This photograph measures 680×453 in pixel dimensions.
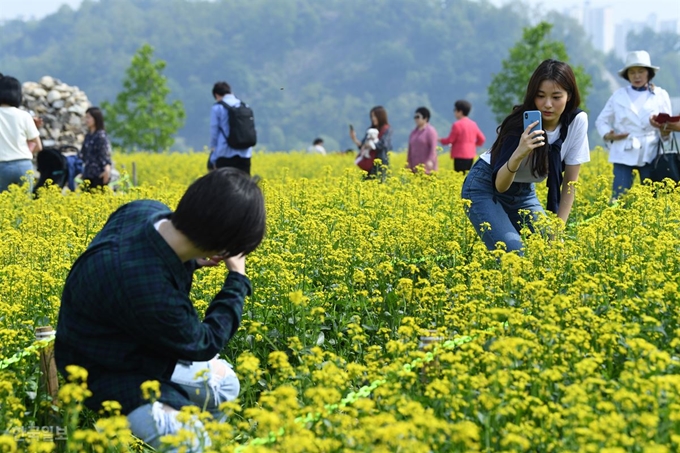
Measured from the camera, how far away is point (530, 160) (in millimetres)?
5762

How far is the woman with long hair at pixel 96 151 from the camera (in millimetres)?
11828

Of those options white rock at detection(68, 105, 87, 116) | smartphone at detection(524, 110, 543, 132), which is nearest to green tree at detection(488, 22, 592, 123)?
white rock at detection(68, 105, 87, 116)

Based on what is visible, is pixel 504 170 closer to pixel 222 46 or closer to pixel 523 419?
pixel 523 419

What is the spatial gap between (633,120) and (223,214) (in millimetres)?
6929

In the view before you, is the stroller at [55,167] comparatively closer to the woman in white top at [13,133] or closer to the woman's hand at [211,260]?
the woman in white top at [13,133]

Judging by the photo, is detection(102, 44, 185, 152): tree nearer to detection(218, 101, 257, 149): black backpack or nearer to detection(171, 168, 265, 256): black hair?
detection(218, 101, 257, 149): black backpack

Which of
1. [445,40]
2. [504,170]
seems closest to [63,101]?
[504,170]

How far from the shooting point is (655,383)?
11.6ft

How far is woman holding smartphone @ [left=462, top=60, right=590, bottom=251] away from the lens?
18.7 ft

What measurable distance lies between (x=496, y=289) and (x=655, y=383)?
1709 mm

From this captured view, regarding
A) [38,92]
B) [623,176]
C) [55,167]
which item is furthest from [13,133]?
[38,92]

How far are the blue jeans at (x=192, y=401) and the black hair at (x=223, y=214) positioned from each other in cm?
52

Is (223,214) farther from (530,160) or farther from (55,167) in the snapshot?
(55,167)

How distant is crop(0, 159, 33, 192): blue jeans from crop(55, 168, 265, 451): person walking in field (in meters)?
6.99
